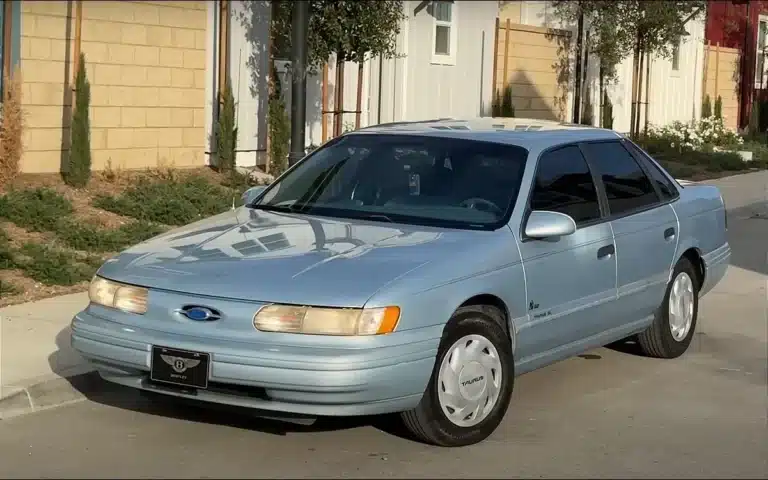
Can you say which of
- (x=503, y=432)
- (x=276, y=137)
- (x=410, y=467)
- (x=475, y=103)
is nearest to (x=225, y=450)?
(x=410, y=467)

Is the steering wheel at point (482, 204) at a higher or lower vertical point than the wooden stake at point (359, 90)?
lower

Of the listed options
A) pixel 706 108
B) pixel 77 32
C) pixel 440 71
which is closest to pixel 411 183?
pixel 77 32

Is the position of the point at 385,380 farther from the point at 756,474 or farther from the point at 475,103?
the point at 475,103

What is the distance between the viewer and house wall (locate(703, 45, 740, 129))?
95.5 feet

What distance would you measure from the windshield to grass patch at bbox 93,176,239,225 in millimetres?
5056

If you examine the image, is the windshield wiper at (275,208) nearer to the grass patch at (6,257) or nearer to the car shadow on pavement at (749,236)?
the grass patch at (6,257)

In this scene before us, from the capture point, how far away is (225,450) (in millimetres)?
5812

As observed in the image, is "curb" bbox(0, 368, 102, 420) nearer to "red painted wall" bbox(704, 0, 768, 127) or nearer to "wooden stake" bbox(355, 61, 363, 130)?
"wooden stake" bbox(355, 61, 363, 130)

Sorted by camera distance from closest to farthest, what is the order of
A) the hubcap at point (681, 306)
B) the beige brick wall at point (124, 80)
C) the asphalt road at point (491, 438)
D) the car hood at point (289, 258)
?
the car hood at point (289, 258) → the asphalt road at point (491, 438) → the hubcap at point (681, 306) → the beige brick wall at point (124, 80)

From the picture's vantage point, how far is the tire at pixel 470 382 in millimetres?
5699

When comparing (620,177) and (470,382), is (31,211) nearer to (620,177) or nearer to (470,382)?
(620,177)

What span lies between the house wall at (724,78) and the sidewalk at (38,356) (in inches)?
888

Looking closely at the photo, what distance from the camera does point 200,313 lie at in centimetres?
558

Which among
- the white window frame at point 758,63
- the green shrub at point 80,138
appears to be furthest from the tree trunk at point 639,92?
the green shrub at point 80,138
